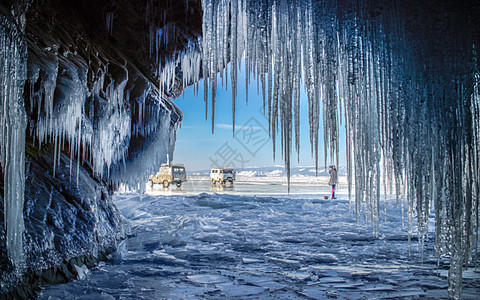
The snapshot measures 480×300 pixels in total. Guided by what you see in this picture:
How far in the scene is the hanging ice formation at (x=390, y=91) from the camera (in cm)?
231

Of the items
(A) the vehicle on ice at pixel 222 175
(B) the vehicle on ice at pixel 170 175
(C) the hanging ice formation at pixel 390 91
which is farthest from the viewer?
(A) the vehicle on ice at pixel 222 175

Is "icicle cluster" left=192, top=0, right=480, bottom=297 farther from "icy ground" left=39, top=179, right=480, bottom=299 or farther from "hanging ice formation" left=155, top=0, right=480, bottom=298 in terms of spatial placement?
"icy ground" left=39, top=179, right=480, bottom=299

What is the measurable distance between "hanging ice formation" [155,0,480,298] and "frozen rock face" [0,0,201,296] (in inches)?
82.3

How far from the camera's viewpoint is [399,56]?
244 cm

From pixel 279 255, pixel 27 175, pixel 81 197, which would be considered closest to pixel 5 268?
pixel 27 175

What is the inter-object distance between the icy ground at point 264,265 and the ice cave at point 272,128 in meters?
0.03

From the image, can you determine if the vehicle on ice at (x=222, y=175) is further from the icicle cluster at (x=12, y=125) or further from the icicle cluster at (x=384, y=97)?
the icicle cluster at (x=384, y=97)

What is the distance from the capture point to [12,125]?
2.61 m

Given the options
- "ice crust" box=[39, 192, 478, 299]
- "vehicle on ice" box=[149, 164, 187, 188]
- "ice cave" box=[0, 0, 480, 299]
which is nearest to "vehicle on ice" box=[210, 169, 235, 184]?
"vehicle on ice" box=[149, 164, 187, 188]

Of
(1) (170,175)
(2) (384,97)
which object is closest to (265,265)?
(2) (384,97)

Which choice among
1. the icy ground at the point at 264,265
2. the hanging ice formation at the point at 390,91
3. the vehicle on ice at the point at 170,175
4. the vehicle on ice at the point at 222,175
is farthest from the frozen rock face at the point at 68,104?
the vehicle on ice at the point at 222,175

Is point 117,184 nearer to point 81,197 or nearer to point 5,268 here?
point 81,197

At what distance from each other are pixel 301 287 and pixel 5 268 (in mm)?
2943

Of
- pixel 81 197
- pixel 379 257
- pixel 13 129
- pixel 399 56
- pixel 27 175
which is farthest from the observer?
pixel 81 197
